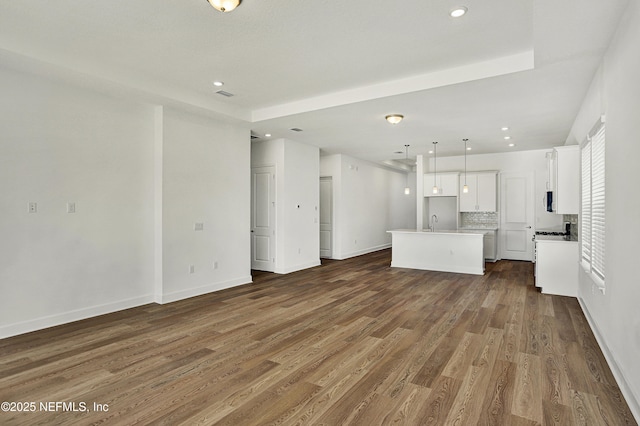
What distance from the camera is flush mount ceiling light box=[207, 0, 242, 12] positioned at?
8.79 ft

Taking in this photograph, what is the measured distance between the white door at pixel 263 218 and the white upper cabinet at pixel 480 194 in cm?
496

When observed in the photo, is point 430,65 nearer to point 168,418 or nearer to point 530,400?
point 530,400

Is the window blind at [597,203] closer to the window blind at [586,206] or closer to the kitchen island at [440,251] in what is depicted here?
the window blind at [586,206]

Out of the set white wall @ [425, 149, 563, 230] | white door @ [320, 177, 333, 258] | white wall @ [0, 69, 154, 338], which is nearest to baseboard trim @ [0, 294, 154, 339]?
white wall @ [0, 69, 154, 338]

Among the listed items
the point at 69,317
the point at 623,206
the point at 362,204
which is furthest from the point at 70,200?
the point at 362,204

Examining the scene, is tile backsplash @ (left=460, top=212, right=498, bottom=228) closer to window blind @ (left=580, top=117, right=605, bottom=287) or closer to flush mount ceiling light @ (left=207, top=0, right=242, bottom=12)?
window blind @ (left=580, top=117, right=605, bottom=287)

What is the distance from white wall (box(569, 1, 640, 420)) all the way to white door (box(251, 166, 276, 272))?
540 cm

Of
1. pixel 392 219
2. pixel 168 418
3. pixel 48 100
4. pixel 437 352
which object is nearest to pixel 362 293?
pixel 437 352

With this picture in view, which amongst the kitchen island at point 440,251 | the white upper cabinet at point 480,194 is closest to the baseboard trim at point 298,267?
the kitchen island at point 440,251

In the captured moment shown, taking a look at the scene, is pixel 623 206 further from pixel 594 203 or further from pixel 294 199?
pixel 294 199

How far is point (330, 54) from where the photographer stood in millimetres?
3707

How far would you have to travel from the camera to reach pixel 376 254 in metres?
10.1

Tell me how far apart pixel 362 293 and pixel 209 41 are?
400 cm

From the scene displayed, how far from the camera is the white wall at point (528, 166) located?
8.48 meters
